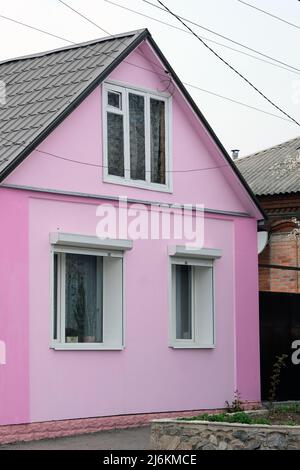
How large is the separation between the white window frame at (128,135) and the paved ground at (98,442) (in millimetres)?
3629

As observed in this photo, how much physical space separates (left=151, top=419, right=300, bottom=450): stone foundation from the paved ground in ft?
3.52

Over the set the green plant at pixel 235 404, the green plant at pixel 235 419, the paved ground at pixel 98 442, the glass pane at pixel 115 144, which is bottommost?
the paved ground at pixel 98 442

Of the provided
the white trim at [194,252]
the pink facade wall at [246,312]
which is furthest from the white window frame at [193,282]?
the pink facade wall at [246,312]

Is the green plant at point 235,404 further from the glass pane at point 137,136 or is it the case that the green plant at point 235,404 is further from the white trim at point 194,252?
the glass pane at point 137,136

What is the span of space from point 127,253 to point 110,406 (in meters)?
2.24

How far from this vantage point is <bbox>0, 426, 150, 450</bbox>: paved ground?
1345cm

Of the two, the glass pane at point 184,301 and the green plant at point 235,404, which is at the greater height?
the glass pane at point 184,301

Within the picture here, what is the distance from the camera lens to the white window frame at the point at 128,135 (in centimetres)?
1562

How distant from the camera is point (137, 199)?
16.0 metres

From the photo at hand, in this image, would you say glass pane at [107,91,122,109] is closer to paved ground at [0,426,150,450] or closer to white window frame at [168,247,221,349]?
white window frame at [168,247,221,349]

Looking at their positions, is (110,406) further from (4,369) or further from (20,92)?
(20,92)

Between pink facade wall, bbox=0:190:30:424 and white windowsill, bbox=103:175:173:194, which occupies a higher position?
white windowsill, bbox=103:175:173:194

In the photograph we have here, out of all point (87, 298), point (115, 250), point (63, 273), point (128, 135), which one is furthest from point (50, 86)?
point (87, 298)

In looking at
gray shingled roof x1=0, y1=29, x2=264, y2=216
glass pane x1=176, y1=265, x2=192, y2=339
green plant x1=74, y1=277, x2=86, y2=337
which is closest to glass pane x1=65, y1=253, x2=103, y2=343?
green plant x1=74, y1=277, x2=86, y2=337
